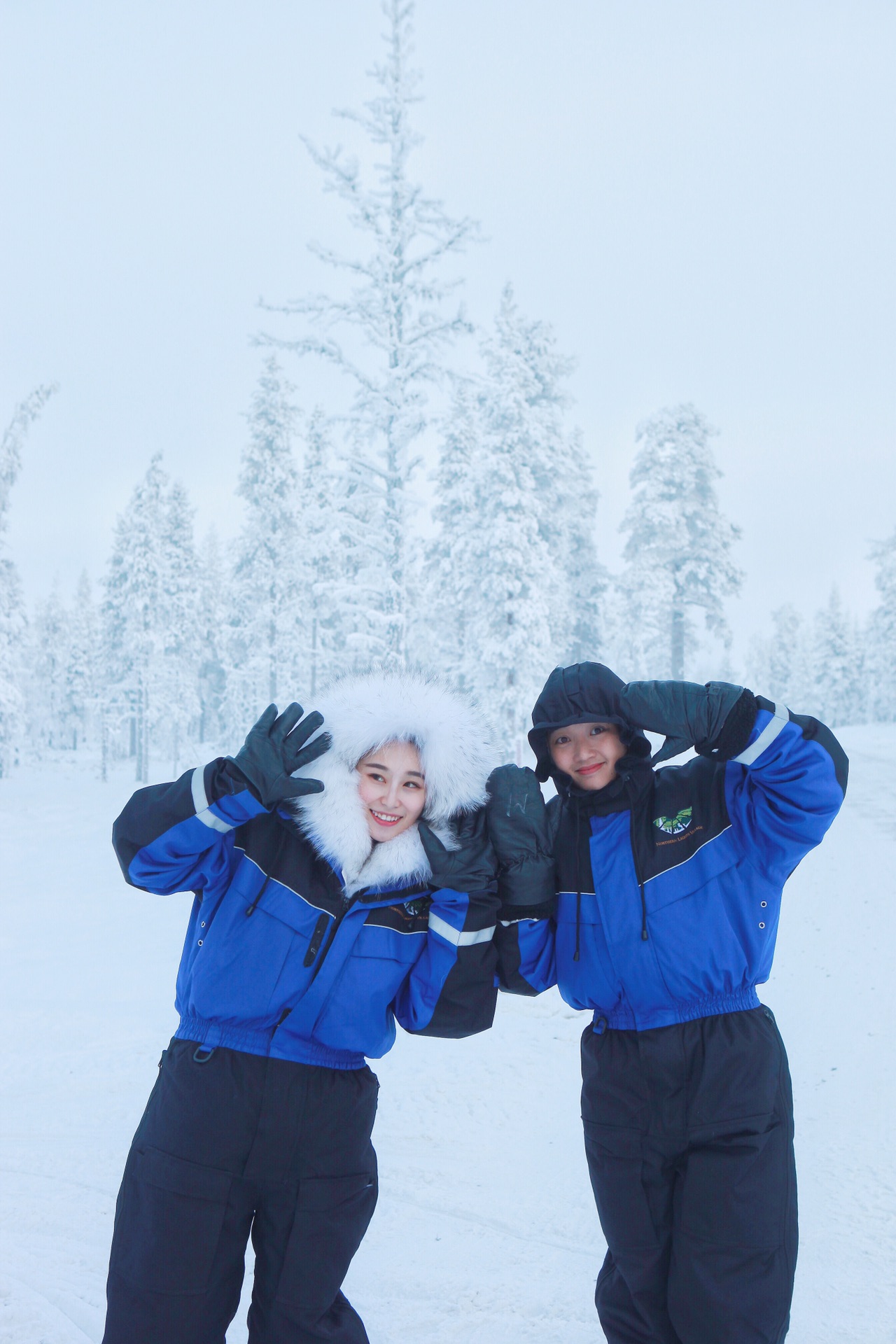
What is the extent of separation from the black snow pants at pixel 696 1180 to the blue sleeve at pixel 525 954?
→ 0.31 metres

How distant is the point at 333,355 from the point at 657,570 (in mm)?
13809

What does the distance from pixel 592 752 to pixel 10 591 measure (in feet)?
77.3

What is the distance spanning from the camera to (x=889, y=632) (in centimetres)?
3562

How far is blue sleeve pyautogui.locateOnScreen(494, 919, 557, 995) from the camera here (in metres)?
2.75

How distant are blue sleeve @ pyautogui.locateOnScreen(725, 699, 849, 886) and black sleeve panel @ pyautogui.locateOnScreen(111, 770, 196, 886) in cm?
182

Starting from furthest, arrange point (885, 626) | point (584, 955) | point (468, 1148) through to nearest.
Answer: point (885, 626) → point (468, 1148) → point (584, 955)

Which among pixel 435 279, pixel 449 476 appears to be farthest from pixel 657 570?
pixel 435 279

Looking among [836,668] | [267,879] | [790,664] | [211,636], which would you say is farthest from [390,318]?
[790,664]

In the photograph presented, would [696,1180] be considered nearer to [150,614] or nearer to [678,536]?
[678,536]

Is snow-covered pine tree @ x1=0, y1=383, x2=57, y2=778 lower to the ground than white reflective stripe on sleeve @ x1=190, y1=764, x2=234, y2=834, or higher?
higher

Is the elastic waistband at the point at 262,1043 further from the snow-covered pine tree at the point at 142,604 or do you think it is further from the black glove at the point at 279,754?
the snow-covered pine tree at the point at 142,604

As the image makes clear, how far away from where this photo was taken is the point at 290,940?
100.0 inches

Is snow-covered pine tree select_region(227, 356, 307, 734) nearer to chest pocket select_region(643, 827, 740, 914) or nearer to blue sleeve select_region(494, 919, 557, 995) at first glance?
blue sleeve select_region(494, 919, 557, 995)

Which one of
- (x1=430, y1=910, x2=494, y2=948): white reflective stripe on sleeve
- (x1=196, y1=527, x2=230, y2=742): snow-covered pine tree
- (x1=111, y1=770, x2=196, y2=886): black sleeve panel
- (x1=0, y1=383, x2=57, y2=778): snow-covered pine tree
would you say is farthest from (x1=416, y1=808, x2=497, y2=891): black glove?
(x1=196, y1=527, x2=230, y2=742): snow-covered pine tree
